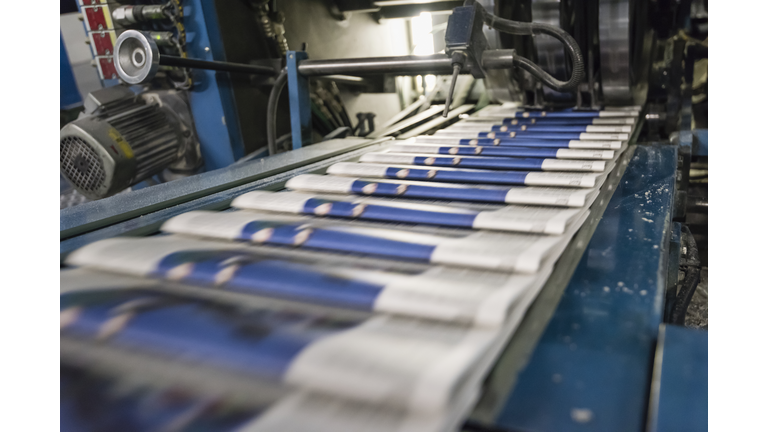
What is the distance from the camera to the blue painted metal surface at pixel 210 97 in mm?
2223

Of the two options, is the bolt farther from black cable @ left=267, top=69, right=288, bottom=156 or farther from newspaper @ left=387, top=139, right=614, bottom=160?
black cable @ left=267, top=69, right=288, bottom=156

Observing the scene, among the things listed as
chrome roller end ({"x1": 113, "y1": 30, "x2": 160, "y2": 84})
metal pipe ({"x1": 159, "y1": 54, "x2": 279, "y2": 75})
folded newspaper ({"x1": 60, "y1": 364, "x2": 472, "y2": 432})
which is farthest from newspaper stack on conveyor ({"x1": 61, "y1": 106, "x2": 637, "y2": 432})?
metal pipe ({"x1": 159, "y1": 54, "x2": 279, "y2": 75})

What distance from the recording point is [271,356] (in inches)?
19.6

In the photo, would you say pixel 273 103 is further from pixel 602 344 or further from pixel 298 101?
pixel 602 344

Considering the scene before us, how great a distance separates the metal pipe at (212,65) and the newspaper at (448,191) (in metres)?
0.94

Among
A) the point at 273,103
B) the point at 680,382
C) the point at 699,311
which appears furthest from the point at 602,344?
the point at 273,103

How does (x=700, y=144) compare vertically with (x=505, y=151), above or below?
below

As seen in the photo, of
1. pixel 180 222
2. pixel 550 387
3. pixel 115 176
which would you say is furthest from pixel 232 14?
pixel 550 387

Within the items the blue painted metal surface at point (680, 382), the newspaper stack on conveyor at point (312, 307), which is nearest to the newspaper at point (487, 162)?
the newspaper stack on conveyor at point (312, 307)

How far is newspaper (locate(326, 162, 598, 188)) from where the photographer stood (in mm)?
1127

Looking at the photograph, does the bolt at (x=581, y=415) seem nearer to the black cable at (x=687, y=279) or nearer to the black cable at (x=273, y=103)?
the black cable at (x=687, y=279)

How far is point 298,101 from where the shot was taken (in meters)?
2.06

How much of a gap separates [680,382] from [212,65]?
201 centimetres

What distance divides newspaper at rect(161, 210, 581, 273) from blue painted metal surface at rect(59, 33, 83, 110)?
8.26 ft
